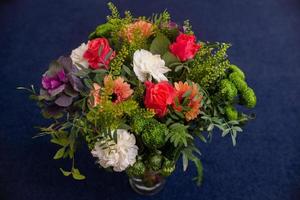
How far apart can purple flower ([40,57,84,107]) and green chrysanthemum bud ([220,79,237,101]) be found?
36 centimetres

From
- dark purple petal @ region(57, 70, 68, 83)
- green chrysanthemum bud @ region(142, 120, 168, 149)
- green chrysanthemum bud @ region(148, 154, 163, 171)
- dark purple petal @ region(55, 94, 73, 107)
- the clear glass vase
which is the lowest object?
the clear glass vase

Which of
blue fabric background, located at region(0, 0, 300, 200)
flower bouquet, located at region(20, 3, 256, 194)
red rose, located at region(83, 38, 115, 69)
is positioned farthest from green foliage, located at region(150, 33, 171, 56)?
blue fabric background, located at region(0, 0, 300, 200)

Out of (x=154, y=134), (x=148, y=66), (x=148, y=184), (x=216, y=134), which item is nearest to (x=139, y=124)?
(x=154, y=134)

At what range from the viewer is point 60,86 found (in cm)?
98

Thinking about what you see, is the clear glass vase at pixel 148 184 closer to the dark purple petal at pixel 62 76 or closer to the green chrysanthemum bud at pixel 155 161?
the green chrysanthemum bud at pixel 155 161

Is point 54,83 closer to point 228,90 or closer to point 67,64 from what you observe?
point 67,64

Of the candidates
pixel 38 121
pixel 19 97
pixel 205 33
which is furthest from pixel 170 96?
pixel 205 33

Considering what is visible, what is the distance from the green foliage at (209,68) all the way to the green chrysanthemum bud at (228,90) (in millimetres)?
27

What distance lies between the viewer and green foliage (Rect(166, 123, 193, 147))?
0.97 m

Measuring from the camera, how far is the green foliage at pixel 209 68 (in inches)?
40.9

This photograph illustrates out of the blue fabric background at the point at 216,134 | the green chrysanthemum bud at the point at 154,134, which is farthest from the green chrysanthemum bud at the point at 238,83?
the blue fabric background at the point at 216,134

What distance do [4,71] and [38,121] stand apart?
383 millimetres

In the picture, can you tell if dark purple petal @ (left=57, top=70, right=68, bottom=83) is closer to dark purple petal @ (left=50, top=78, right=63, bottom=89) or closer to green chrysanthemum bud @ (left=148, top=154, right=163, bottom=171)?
dark purple petal @ (left=50, top=78, right=63, bottom=89)

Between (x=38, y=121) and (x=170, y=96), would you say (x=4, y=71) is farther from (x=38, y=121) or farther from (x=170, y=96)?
(x=170, y=96)
